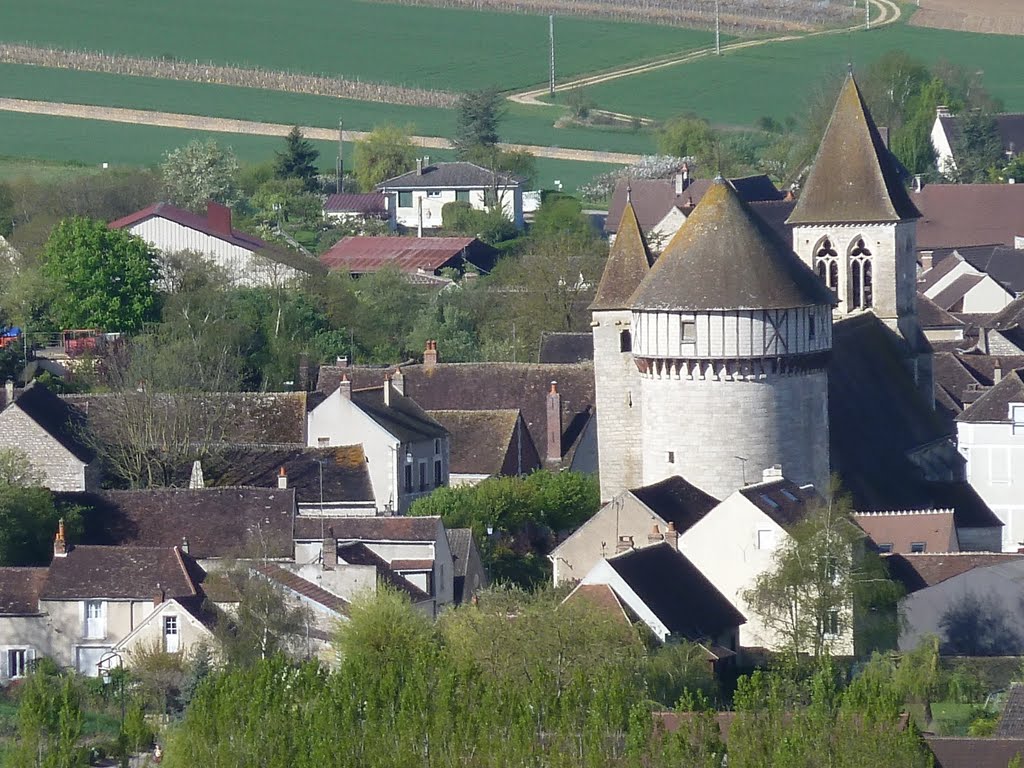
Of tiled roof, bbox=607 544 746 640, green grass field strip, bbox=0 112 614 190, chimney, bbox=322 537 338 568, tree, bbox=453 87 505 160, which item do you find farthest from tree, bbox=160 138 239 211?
tiled roof, bbox=607 544 746 640

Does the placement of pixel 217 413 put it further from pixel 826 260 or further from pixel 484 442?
pixel 826 260

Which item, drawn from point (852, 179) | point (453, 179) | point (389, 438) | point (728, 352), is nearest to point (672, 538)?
point (728, 352)

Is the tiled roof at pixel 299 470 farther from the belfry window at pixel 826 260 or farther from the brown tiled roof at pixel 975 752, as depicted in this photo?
the brown tiled roof at pixel 975 752

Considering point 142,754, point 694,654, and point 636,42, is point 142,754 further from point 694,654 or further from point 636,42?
point 636,42

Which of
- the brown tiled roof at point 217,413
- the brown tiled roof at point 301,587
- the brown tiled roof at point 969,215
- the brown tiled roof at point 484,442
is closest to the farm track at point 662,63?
the brown tiled roof at point 969,215

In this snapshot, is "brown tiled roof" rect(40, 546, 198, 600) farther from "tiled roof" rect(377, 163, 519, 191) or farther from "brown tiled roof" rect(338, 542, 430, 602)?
"tiled roof" rect(377, 163, 519, 191)

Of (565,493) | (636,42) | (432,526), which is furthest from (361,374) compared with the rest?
(636,42)
